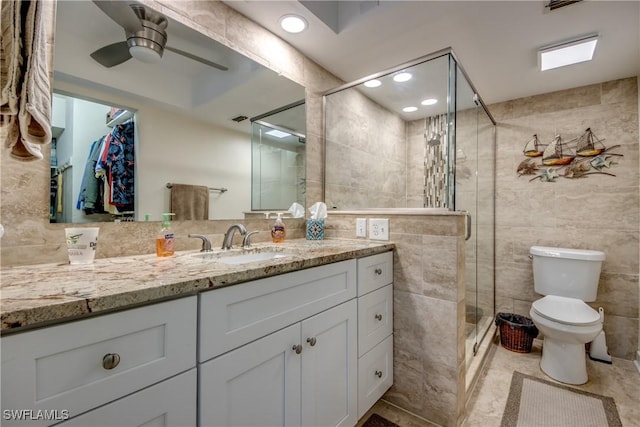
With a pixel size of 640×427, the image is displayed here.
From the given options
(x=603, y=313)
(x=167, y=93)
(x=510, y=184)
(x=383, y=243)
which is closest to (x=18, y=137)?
(x=167, y=93)

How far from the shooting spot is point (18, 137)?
0.75m

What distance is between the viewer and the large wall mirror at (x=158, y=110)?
1.04 metres

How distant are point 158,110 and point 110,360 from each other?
1.07 meters

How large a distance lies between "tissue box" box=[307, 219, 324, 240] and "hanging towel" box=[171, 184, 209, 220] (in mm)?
684

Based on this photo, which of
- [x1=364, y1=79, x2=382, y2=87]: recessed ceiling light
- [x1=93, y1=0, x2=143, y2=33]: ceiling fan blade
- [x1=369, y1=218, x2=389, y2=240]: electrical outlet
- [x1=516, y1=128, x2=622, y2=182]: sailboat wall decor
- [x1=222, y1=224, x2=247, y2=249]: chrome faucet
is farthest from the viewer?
[x1=516, y1=128, x2=622, y2=182]: sailboat wall decor

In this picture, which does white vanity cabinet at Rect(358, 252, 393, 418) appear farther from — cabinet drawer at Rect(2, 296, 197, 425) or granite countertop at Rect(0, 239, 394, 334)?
cabinet drawer at Rect(2, 296, 197, 425)

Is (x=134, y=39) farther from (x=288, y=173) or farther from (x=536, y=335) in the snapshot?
(x=536, y=335)

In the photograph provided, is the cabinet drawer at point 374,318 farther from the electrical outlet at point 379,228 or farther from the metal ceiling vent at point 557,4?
the metal ceiling vent at point 557,4

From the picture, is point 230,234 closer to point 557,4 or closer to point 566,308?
point 557,4

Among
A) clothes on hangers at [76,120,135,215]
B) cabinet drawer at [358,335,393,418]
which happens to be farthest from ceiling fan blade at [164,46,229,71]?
cabinet drawer at [358,335,393,418]

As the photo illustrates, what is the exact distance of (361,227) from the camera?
1744mm

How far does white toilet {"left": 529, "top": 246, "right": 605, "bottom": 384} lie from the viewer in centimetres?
179

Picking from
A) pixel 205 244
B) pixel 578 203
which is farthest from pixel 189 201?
pixel 578 203

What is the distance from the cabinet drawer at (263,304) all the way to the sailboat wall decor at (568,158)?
7.63 ft
